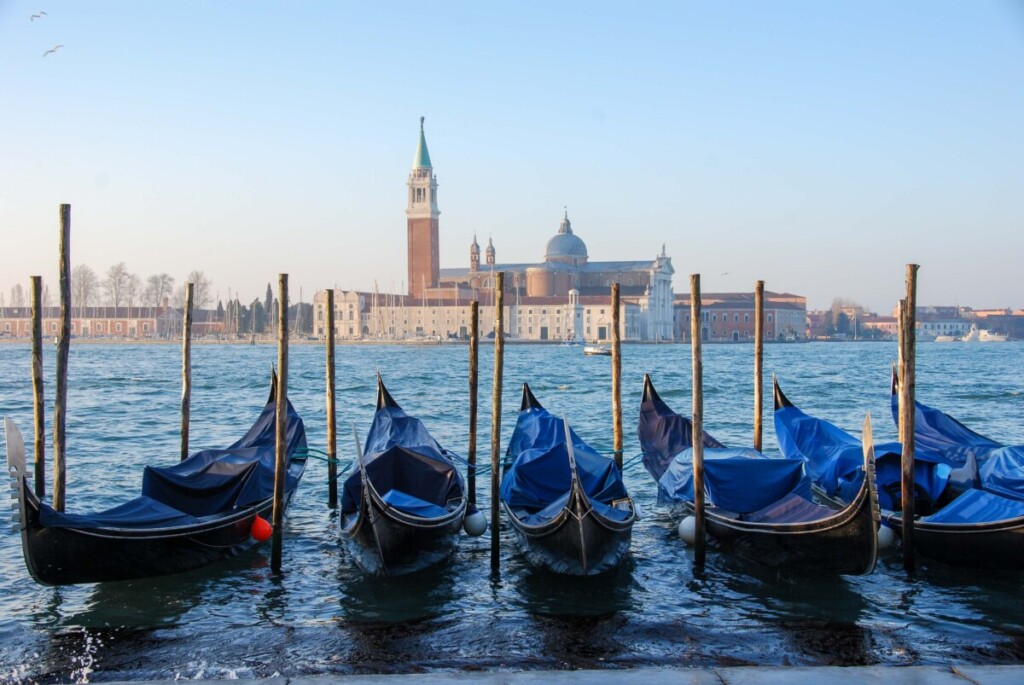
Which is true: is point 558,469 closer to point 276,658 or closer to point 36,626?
point 276,658

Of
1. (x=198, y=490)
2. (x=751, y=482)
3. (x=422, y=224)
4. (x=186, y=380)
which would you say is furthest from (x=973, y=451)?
(x=422, y=224)

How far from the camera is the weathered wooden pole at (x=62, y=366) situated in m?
5.65

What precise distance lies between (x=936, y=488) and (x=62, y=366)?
16.9 ft

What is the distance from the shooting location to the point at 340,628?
14.8 ft

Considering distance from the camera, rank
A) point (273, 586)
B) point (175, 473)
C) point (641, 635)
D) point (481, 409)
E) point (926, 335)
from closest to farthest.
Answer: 1. point (641, 635)
2. point (273, 586)
3. point (175, 473)
4. point (481, 409)
5. point (926, 335)

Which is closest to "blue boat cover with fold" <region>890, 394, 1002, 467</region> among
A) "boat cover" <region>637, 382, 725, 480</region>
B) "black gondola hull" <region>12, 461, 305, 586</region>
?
"boat cover" <region>637, 382, 725, 480</region>

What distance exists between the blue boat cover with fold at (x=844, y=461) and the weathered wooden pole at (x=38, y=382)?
4.93 metres

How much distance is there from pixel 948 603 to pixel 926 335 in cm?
8615

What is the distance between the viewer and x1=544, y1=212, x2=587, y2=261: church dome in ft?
214

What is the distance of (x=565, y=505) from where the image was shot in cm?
530

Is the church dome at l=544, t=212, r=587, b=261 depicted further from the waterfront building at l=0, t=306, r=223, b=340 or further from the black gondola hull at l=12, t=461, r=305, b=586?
the black gondola hull at l=12, t=461, r=305, b=586

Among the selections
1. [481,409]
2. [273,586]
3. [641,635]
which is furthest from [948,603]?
[481,409]

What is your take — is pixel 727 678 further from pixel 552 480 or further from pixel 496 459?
pixel 552 480

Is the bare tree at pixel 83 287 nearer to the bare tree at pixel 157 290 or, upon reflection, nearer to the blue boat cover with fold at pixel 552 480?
the bare tree at pixel 157 290
